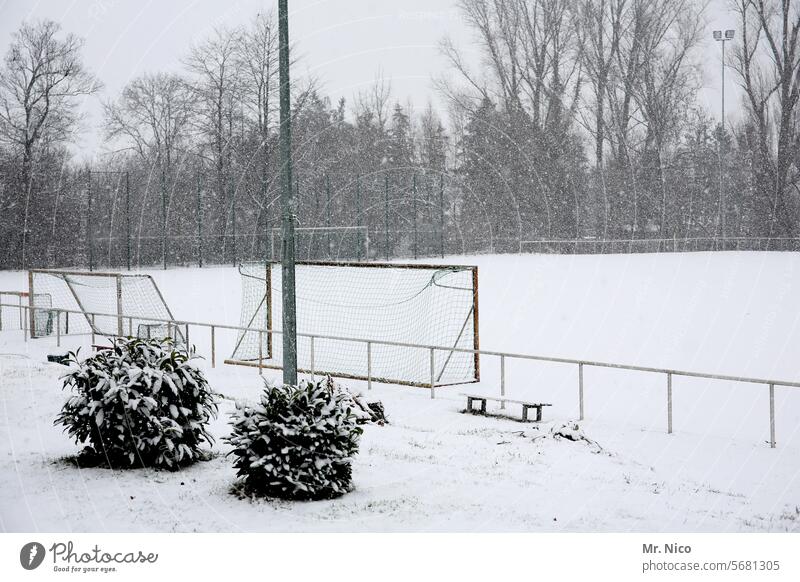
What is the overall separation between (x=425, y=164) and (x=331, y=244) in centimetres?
719

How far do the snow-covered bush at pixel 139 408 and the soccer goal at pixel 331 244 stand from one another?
75.7 feet

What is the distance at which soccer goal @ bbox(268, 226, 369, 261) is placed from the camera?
3153 cm

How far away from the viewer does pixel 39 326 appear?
Answer: 1966cm

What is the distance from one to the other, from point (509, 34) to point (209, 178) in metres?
12.3

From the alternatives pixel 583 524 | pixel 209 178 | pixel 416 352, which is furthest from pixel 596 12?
pixel 583 524

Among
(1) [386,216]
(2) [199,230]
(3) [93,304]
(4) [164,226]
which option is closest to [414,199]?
(1) [386,216]

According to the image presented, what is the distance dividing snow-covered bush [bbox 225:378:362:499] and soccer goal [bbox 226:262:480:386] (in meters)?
6.83

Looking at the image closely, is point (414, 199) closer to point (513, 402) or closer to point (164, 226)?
point (164, 226)

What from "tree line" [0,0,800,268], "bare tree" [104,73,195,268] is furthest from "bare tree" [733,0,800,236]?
"bare tree" [104,73,195,268]

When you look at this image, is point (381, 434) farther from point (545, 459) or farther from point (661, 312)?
point (661, 312)

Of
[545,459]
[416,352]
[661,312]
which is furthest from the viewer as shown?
[661,312]

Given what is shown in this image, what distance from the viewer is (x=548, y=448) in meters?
9.38

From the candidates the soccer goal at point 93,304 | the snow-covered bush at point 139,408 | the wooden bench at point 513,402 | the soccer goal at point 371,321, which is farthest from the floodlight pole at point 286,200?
the soccer goal at point 93,304

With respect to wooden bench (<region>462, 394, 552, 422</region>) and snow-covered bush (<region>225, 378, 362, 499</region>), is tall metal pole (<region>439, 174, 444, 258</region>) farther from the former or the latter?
snow-covered bush (<region>225, 378, 362, 499</region>)
